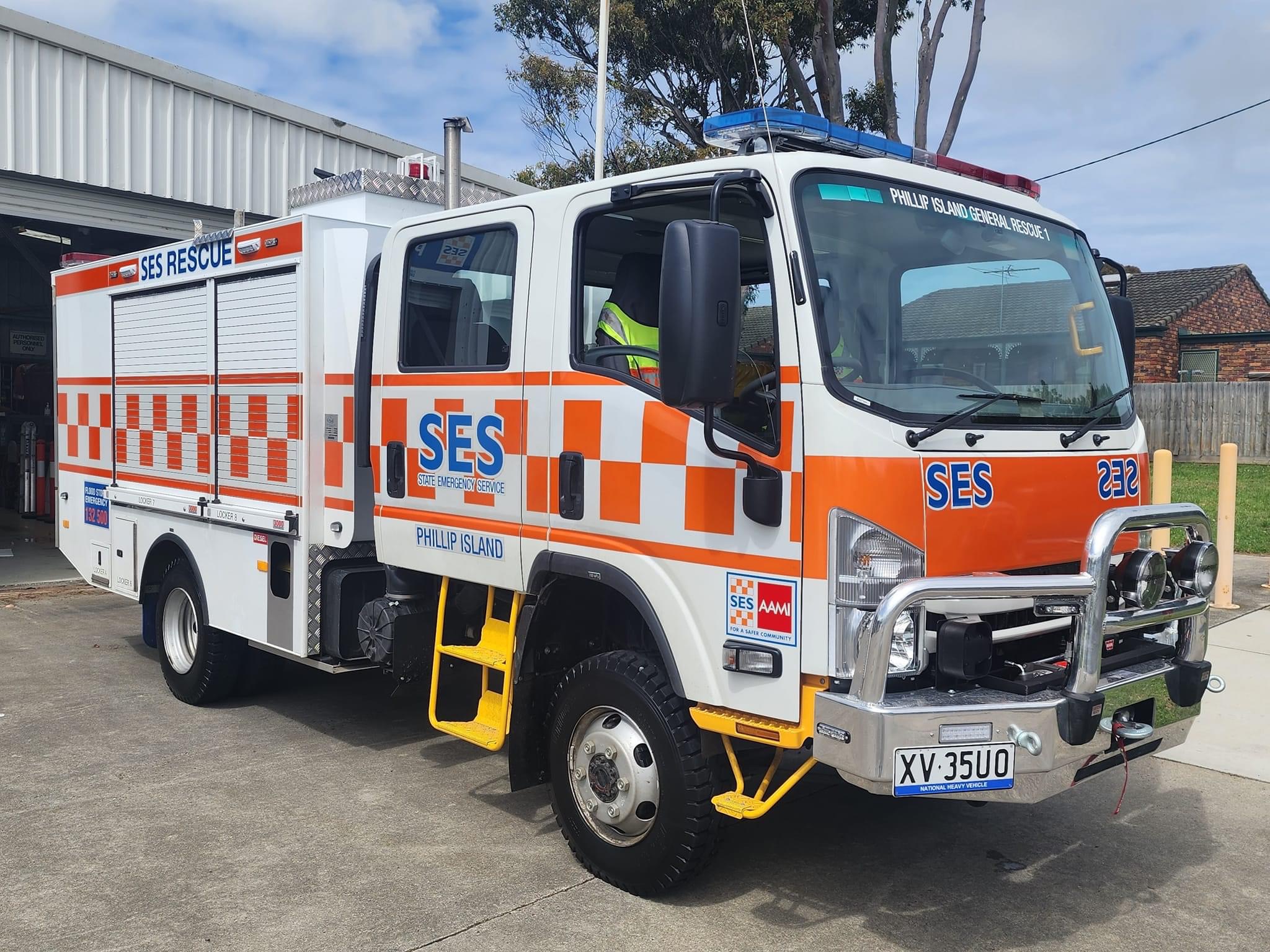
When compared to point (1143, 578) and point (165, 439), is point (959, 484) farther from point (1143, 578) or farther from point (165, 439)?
point (165, 439)

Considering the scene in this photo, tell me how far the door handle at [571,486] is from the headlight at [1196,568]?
2088 mm

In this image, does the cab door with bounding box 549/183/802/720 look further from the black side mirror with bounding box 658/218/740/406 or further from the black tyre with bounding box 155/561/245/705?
the black tyre with bounding box 155/561/245/705

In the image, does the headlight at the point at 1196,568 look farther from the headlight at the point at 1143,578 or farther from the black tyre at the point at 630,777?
the black tyre at the point at 630,777

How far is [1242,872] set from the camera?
430 cm

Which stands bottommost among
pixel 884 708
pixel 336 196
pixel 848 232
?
pixel 884 708

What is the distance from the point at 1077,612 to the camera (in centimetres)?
330

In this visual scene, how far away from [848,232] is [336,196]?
3.15 metres

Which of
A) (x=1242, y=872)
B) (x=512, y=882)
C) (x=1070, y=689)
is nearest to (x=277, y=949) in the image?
(x=512, y=882)

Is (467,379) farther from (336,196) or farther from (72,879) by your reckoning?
(72,879)

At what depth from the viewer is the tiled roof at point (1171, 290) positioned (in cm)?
2867

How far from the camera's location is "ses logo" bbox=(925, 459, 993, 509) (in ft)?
11.0

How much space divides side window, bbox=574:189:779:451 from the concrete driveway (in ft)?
5.39

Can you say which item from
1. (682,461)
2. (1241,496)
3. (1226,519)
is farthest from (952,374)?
(1241,496)

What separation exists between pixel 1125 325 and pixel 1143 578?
1.37 m
